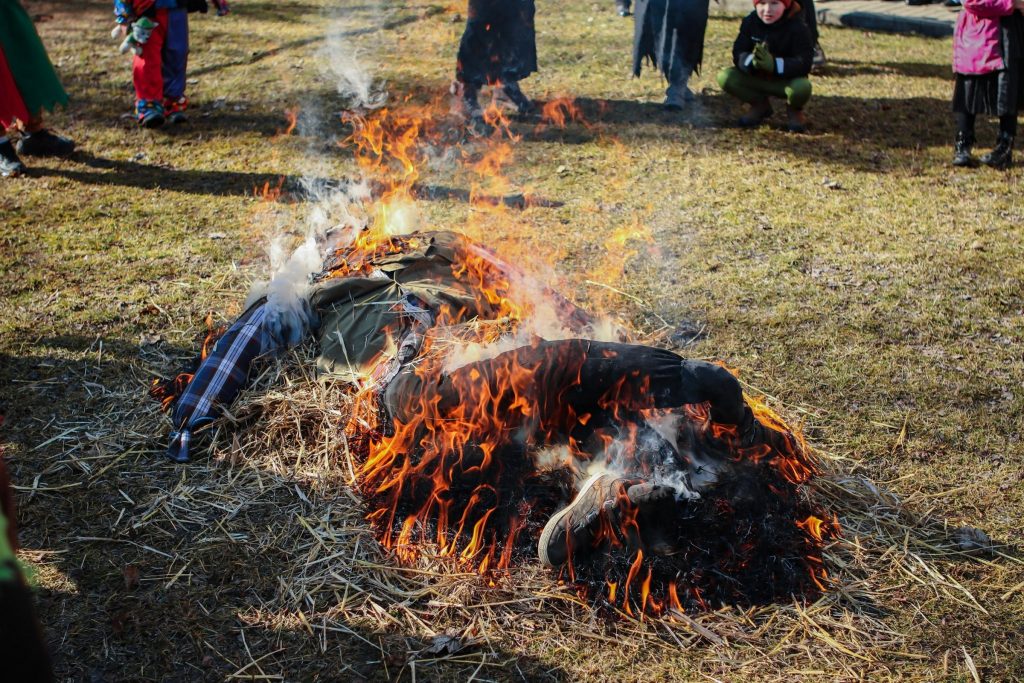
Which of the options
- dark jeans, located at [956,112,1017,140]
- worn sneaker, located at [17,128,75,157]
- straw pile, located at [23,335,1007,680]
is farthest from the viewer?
worn sneaker, located at [17,128,75,157]

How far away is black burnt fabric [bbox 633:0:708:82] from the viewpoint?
8.68m

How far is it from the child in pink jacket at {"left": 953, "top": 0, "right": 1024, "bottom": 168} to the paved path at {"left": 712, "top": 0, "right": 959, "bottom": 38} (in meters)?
4.83

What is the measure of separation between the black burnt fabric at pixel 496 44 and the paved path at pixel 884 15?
529cm

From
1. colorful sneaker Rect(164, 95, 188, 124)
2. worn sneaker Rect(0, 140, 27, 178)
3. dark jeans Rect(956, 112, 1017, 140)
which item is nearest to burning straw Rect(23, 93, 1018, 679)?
worn sneaker Rect(0, 140, 27, 178)

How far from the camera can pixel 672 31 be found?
8742 mm

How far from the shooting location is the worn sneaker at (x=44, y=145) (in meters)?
8.23

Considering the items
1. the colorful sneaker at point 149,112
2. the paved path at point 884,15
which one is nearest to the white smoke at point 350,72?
the colorful sneaker at point 149,112

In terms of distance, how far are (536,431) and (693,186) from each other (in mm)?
4485

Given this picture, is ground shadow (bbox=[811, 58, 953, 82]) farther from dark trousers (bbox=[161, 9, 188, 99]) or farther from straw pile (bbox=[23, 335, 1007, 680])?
straw pile (bbox=[23, 335, 1007, 680])

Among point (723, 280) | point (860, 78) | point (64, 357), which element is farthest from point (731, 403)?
point (860, 78)

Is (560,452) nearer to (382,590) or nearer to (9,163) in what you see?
(382,590)

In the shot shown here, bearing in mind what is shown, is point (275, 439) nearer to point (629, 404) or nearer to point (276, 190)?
point (629, 404)

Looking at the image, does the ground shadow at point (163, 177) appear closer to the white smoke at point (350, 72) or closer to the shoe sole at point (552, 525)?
the white smoke at point (350, 72)

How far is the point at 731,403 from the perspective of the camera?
3363 millimetres
